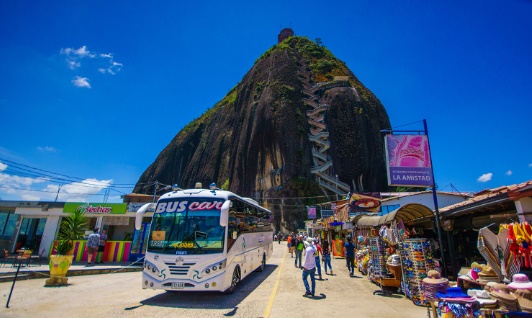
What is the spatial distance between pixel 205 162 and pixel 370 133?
147 feet

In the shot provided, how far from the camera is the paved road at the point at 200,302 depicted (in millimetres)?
6488

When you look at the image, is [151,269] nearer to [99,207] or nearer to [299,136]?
[99,207]

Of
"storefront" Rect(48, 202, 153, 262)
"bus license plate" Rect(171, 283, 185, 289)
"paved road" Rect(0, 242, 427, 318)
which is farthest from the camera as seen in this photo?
"storefront" Rect(48, 202, 153, 262)

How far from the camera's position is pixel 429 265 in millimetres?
7668

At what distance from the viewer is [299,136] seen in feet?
174

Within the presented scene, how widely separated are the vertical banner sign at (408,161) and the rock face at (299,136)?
125ft

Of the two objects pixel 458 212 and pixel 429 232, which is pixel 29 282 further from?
pixel 429 232

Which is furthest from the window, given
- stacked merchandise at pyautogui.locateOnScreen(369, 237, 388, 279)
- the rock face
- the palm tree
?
the rock face

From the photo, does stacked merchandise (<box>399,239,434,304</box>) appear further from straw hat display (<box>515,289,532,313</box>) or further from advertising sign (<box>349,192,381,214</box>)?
advertising sign (<box>349,192,381,214</box>)

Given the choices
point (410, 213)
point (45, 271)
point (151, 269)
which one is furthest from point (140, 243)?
point (410, 213)

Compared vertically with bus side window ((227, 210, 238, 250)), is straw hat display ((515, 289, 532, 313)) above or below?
below

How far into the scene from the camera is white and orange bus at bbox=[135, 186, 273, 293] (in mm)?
7427

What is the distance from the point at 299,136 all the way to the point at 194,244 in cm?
4678

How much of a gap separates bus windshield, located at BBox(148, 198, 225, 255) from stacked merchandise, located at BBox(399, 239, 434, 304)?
5.72m
